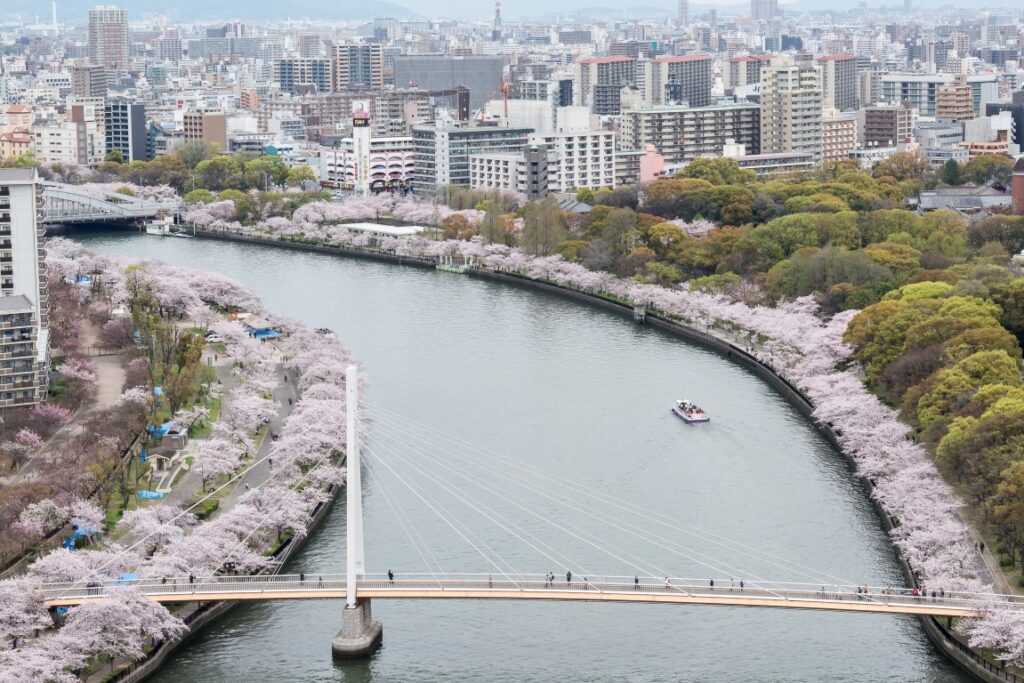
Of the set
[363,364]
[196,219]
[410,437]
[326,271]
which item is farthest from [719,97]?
[410,437]

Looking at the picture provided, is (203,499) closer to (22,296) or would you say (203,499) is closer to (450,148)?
(22,296)

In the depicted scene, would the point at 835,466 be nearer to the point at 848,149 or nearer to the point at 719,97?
the point at 848,149

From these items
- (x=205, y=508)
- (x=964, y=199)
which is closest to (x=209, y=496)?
(x=205, y=508)

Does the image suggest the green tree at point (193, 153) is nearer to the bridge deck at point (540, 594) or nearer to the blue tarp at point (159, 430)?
the blue tarp at point (159, 430)

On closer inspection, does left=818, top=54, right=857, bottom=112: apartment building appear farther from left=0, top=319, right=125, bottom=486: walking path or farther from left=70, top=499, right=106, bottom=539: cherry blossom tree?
left=70, top=499, right=106, bottom=539: cherry blossom tree

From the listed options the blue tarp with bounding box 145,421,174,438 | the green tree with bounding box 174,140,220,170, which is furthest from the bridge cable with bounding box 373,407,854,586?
the green tree with bounding box 174,140,220,170

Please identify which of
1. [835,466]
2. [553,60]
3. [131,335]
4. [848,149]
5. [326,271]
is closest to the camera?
[835,466]

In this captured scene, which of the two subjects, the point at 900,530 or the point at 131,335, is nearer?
the point at 900,530
